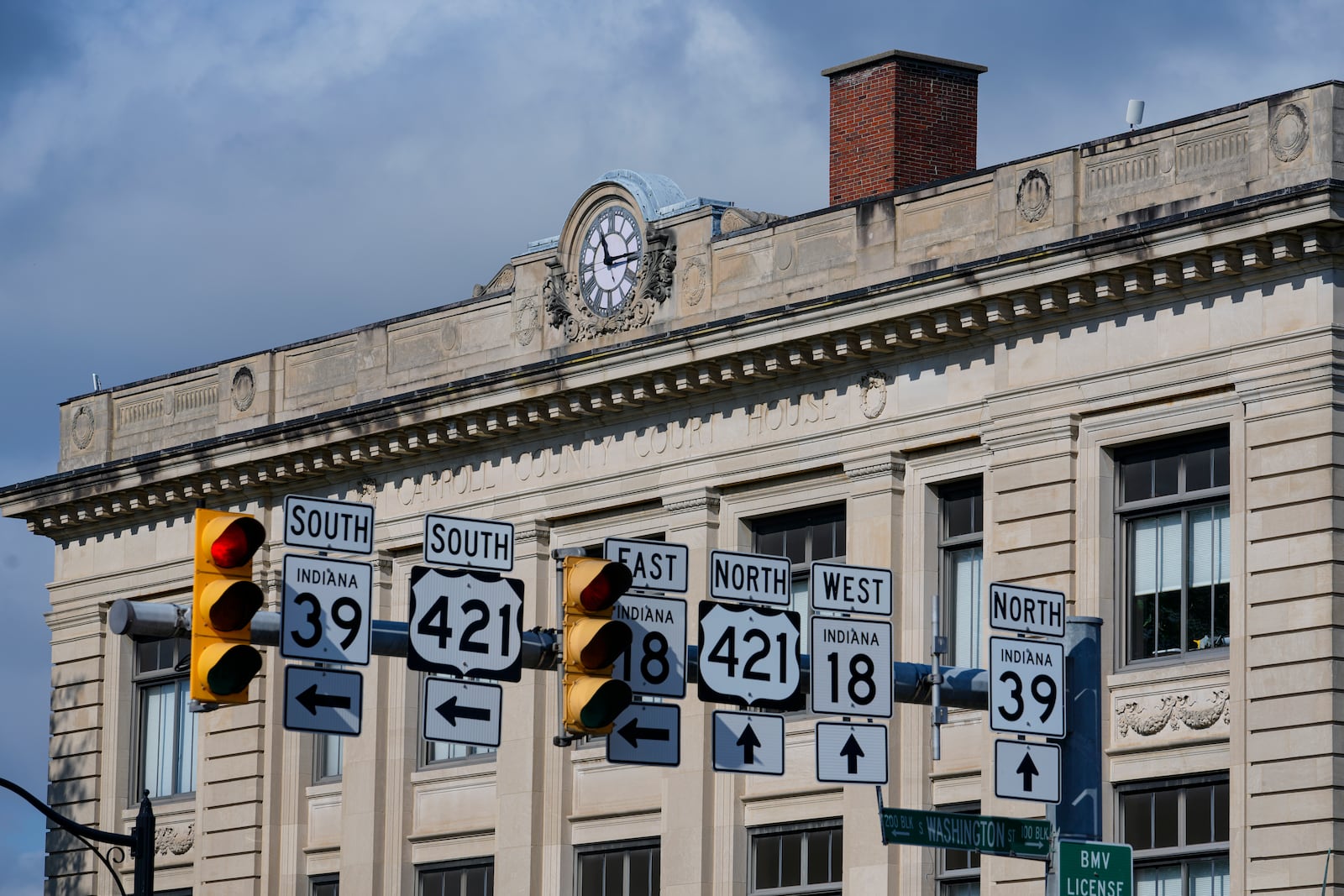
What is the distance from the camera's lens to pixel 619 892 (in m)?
37.5

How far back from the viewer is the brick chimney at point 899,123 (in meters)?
37.5

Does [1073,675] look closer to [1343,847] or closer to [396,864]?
[1343,847]

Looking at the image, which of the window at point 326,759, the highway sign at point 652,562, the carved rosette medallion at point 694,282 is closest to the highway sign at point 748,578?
the highway sign at point 652,562

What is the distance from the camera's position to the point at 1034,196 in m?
32.9

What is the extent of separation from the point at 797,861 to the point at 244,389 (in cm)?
1321

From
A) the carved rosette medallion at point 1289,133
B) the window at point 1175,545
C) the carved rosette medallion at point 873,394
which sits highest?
the carved rosette medallion at point 1289,133

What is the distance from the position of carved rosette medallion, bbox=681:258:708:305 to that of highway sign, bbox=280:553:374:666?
19.0 metres

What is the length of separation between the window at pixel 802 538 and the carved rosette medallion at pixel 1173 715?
4.99 m

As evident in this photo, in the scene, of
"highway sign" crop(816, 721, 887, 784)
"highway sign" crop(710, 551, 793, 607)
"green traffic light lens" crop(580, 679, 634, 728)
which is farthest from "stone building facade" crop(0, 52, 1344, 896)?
"green traffic light lens" crop(580, 679, 634, 728)

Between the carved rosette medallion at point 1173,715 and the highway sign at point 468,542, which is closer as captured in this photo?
the highway sign at point 468,542

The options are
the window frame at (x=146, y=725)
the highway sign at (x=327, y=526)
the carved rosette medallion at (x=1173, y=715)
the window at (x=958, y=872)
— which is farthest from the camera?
the window frame at (x=146, y=725)

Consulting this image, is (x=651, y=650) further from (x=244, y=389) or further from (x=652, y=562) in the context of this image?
(x=244, y=389)

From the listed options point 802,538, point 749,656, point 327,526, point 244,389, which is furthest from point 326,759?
point 327,526

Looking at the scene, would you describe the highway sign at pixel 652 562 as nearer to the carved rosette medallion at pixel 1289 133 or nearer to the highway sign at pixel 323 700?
the highway sign at pixel 323 700
